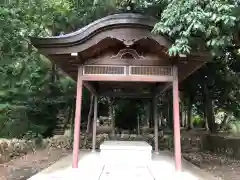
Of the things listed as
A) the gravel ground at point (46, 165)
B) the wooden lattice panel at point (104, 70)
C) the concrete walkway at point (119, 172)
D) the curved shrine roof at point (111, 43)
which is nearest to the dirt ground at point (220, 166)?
the gravel ground at point (46, 165)

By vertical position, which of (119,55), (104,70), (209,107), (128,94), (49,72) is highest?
(49,72)

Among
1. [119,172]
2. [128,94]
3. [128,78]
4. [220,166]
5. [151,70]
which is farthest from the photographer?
[128,94]

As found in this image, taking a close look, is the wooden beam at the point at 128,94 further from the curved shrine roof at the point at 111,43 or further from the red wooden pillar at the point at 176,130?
the red wooden pillar at the point at 176,130

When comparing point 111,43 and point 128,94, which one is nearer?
point 111,43

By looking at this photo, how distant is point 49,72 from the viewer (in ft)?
45.0

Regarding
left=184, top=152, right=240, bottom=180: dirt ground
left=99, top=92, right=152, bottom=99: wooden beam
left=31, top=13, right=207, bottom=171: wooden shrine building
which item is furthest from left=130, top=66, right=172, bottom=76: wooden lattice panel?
left=184, top=152, right=240, bottom=180: dirt ground

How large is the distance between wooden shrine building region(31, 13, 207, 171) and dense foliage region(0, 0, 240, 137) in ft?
2.00

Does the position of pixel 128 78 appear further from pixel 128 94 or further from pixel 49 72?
pixel 49 72

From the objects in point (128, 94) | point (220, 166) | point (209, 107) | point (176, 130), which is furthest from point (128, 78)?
point (209, 107)

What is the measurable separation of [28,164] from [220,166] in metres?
6.40

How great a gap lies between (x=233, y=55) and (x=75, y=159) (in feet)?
27.9

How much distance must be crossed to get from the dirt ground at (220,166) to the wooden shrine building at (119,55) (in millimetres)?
2849

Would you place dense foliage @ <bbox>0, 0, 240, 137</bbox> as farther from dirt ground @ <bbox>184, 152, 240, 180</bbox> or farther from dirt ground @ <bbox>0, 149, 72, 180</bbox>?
dirt ground @ <bbox>184, 152, 240, 180</bbox>

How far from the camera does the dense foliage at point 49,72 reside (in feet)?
24.2
